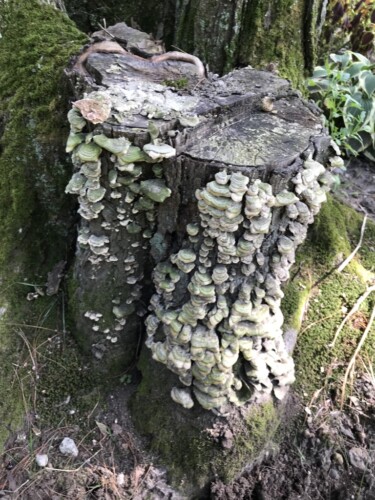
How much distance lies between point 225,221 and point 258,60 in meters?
2.34

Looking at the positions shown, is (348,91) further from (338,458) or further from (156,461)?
(156,461)

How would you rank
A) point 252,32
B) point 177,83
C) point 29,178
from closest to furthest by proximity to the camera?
point 177,83
point 29,178
point 252,32

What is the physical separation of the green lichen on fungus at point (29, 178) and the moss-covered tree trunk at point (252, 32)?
1.15 meters

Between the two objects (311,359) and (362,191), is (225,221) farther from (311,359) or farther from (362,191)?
(362,191)

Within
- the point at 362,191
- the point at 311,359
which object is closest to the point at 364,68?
the point at 362,191

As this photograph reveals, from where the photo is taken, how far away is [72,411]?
2736 mm

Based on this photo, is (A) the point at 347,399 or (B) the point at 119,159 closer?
(B) the point at 119,159

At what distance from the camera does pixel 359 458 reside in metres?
2.66

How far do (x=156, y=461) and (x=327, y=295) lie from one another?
1.69 metres

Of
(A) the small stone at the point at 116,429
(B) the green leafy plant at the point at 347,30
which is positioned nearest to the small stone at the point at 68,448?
(A) the small stone at the point at 116,429

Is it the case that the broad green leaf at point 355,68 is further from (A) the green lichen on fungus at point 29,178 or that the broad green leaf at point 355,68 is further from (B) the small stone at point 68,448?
(B) the small stone at point 68,448

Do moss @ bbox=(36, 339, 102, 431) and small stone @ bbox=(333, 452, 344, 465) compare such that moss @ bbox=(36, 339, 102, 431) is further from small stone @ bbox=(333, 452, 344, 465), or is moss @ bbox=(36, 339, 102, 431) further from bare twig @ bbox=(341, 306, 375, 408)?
bare twig @ bbox=(341, 306, 375, 408)

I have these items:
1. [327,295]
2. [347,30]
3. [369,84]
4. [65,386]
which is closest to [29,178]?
[65,386]

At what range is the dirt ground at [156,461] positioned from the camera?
2.49 metres
